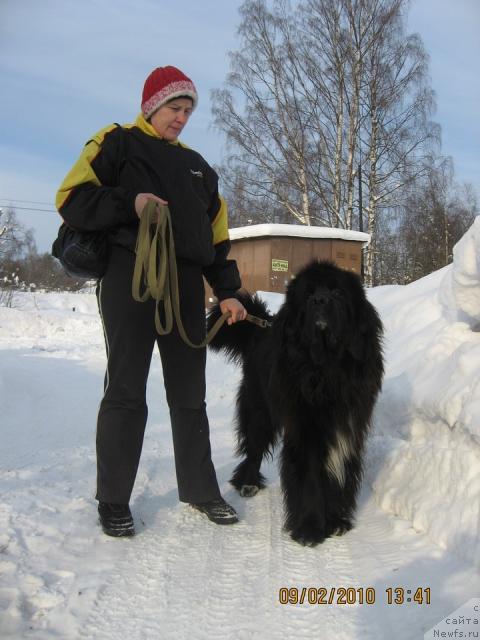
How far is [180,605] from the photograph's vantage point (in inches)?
71.9

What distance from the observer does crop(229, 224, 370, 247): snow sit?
37.9 ft

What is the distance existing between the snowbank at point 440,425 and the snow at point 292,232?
300 inches

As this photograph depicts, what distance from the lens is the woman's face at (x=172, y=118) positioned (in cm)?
245

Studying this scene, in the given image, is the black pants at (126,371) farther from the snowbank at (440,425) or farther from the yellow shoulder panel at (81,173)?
the snowbank at (440,425)

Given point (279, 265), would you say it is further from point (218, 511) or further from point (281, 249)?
point (218, 511)

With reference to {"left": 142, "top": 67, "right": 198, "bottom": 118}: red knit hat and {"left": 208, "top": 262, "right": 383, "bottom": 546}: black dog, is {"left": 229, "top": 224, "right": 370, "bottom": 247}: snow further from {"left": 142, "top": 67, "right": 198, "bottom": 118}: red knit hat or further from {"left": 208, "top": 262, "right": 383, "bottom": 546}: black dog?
{"left": 142, "top": 67, "right": 198, "bottom": 118}: red knit hat

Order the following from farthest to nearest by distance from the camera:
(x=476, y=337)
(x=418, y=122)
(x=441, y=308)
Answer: (x=418, y=122) < (x=441, y=308) < (x=476, y=337)

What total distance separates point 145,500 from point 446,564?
1463mm

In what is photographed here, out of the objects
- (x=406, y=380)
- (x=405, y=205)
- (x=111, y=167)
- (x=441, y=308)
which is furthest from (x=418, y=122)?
(x=111, y=167)

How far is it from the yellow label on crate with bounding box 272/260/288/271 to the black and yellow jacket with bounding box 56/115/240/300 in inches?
354

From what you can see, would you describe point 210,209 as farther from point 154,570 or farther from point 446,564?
point 446,564

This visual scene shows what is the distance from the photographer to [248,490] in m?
3.12

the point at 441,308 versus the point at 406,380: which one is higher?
the point at 441,308

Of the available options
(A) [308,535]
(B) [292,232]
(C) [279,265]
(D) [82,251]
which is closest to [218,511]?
(A) [308,535]
